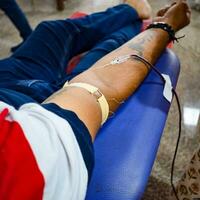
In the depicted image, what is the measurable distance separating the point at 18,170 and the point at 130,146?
0.35 metres

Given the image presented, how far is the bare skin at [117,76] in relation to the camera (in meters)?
0.74

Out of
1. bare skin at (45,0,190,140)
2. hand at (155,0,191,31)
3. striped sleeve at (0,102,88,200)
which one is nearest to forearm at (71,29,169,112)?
bare skin at (45,0,190,140)

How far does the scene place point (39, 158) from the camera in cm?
54

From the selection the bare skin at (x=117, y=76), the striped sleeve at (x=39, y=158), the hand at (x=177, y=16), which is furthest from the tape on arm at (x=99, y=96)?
the hand at (x=177, y=16)

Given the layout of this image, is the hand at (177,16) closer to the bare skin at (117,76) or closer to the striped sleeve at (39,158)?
the bare skin at (117,76)

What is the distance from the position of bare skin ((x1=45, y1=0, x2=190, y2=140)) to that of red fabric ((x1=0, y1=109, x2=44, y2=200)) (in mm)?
202

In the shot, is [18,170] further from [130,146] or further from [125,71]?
[125,71]

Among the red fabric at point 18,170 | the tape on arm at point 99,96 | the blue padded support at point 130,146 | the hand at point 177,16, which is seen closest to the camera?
the red fabric at point 18,170

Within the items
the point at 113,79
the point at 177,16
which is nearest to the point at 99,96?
the point at 113,79

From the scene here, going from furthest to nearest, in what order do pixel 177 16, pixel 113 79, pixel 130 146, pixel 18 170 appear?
pixel 177 16 < pixel 113 79 < pixel 130 146 < pixel 18 170

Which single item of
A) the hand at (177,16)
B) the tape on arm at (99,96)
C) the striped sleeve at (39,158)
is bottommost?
the hand at (177,16)

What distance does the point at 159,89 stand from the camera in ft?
3.22

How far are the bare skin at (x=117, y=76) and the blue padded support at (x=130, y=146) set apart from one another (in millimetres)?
46

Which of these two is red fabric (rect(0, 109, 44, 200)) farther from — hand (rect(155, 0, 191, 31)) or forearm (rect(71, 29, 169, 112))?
hand (rect(155, 0, 191, 31))
